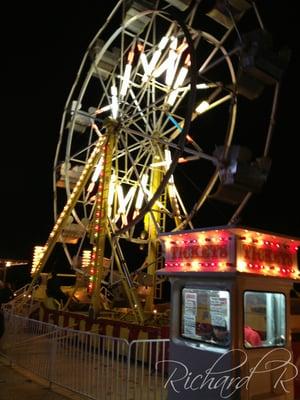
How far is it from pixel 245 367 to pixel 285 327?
2.95 ft

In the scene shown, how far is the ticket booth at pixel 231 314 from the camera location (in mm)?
4742

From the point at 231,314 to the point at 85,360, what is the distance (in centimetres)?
276

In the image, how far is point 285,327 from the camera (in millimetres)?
5316

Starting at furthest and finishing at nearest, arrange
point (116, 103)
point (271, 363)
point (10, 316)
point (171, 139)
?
point (171, 139) < point (116, 103) < point (10, 316) < point (271, 363)

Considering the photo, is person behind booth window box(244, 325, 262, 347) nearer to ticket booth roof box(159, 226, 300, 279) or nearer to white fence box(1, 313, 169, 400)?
ticket booth roof box(159, 226, 300, 279)

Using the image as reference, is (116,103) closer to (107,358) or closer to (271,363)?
(107,358)

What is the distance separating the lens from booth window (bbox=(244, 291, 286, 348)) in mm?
4922

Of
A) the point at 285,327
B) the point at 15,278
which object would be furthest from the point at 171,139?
the point at 15,278

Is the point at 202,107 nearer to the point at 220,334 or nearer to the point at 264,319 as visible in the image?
the point at 264,319
